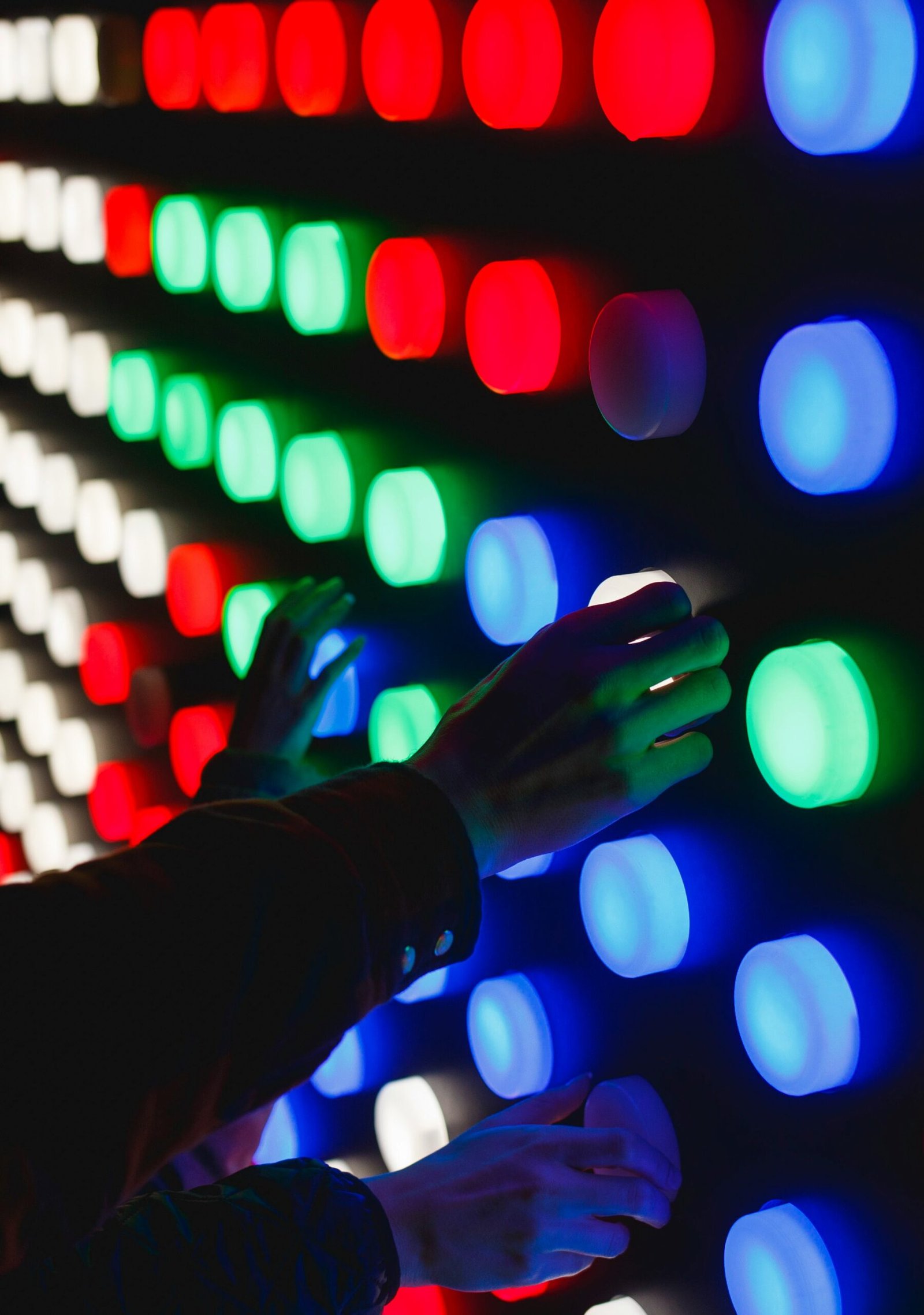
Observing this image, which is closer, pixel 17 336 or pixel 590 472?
pixel 590 472

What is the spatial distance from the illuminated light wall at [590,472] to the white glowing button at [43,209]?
95 millimetres

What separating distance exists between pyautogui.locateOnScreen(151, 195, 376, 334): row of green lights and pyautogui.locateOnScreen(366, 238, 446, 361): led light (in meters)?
0.07

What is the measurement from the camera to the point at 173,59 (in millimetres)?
1124

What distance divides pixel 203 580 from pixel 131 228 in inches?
12.8

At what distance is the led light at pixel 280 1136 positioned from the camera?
111 centimetres

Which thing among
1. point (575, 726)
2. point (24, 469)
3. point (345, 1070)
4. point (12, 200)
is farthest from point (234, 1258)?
point (12, 200)

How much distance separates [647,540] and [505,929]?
301 mm

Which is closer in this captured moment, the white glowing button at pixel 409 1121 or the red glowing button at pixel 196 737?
the white glowing button at pixel 409 1121

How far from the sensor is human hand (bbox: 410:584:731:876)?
66 cm

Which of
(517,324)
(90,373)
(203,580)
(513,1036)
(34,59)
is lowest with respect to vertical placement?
(513,1036)

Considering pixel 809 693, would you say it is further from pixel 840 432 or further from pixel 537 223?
pixel 537 223

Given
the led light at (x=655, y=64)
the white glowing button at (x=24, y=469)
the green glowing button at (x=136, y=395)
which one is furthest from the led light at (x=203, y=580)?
the led light at (x=655, y=64)

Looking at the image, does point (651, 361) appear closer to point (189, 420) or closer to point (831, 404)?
point (831, 404)

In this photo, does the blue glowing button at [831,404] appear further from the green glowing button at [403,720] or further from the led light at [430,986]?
the led light at [430,986]
